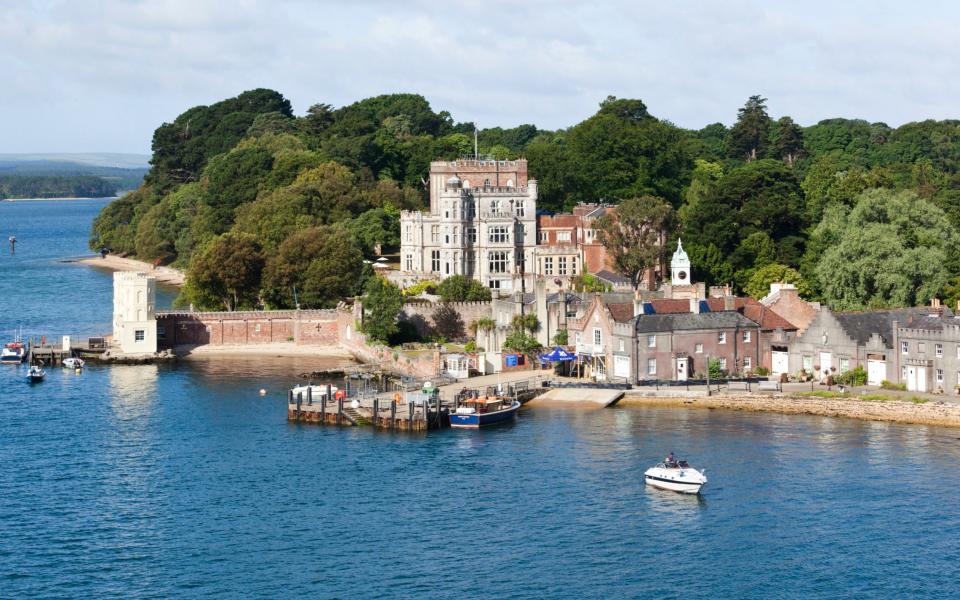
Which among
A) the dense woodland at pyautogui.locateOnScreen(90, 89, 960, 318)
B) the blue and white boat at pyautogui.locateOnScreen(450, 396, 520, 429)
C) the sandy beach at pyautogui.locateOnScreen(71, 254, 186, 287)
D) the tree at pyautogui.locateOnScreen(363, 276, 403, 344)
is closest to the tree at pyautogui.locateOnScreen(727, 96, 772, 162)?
the dense woodland at pyautogui.locateOnScreen(90, 89, 960, 318)

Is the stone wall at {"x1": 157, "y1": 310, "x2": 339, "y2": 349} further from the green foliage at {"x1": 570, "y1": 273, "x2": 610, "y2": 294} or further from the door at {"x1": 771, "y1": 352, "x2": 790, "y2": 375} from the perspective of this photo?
the door at {"x1": 771, "y1": 352, "x2": 790, "y2": 375}

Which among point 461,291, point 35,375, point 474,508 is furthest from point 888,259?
point 35,375

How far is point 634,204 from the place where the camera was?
118 m

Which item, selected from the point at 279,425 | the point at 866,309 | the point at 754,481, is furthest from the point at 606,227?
the point at 754,481

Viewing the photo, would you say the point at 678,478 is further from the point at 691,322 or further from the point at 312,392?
the point at 312,392

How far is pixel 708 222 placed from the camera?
11938 centimetres

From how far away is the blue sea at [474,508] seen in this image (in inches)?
2213

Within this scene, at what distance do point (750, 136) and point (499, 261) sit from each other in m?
81.0

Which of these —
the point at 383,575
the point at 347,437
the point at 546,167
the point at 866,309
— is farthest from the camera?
the point at 546,167

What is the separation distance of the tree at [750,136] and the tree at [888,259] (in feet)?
274

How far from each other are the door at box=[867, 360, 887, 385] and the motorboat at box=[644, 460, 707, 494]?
21.9 metres

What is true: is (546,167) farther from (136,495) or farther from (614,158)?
(136,495)

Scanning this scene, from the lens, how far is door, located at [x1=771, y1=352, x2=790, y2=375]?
8969 cm

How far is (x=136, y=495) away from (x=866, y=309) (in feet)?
165
